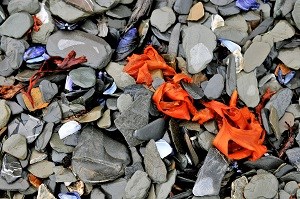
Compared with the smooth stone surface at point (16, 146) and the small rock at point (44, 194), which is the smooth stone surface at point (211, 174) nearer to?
the small rock at point (44, 194)

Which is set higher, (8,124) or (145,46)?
(145,46)

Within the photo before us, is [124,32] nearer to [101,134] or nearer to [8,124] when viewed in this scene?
[101,134]

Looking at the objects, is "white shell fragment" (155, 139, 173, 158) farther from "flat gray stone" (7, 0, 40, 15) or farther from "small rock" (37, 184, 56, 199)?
"flat gray stone" (7, 0, 40, 15)

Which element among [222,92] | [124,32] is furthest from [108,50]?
[222,92]

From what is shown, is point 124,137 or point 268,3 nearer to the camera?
point 124,137

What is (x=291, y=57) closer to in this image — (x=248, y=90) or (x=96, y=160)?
(x=248, y=90)

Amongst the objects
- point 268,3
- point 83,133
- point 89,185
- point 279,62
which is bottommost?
point 89,185

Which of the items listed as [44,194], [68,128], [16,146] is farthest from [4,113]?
[44,194]
